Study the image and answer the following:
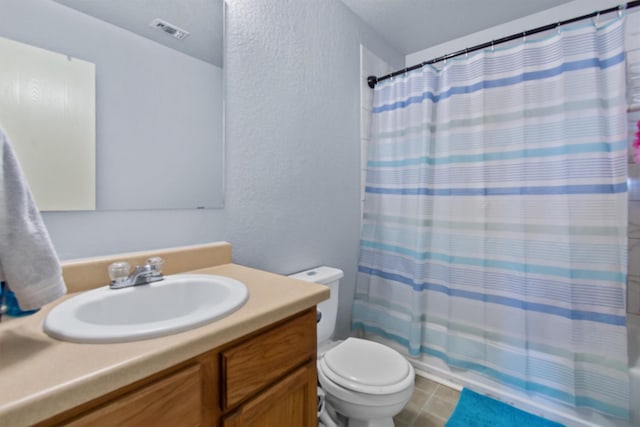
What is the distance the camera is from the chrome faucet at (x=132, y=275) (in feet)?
2.78

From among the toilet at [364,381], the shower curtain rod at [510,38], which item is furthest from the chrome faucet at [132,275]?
the shower curtain rod at [510,38]

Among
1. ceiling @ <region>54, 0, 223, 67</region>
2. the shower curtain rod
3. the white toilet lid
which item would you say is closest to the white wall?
the shower curtain rod

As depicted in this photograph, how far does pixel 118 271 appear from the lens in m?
0.86

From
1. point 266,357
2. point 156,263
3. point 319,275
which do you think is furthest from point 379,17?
point 266,357

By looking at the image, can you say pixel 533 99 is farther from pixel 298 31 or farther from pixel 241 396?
pixel 241 396

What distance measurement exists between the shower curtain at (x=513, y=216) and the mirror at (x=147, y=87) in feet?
3.75

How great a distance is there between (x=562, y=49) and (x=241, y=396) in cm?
188

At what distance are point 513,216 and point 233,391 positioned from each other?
1492mm

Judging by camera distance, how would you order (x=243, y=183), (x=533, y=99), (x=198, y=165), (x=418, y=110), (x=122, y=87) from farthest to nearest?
(x=418, y=110) → (x=533, y=99) → (x=243, y=183) → (x=198, y=165) → (x=122, y=87)

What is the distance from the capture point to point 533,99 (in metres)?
1.43

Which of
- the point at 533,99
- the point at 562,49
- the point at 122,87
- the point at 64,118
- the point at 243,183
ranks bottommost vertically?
the point at 243,183

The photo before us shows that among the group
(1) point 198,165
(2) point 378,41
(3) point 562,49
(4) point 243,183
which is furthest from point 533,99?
(1) point 198,165

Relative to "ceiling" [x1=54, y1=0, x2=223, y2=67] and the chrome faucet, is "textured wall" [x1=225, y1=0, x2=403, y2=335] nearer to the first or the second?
"ceiling" [x1=54, y1=0, x2=223, y2=67]

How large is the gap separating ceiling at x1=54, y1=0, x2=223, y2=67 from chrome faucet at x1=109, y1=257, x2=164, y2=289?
0.78 meters
